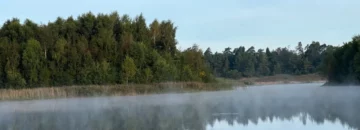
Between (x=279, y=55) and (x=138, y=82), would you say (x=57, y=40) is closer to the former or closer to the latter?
(x=138, y=82)

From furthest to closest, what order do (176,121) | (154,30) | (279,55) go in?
1. (279,55)
2. (154,30)
3. (176,121)

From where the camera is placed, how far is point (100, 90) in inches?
1619

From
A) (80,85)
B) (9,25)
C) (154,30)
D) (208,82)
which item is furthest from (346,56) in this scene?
(9,25)

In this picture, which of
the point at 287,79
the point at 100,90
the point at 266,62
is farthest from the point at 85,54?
the point at 266,62

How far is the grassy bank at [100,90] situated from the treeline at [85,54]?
1.26 metres

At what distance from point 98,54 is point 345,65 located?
23.4 meters

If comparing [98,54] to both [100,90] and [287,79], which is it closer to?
[100,90]

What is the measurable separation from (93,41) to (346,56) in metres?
23.4

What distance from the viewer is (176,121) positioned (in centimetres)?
1688

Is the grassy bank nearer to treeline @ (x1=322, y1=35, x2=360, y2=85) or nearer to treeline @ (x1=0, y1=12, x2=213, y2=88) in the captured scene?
treeline @ (x1=0, y1=12, x2=213, y2=88)

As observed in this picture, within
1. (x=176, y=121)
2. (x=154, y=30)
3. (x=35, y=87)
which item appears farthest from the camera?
(x=154, y=30)

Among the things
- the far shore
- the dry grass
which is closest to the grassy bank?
the far shore

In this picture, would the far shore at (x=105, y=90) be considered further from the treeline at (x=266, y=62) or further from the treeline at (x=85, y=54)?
the treeline at (x=266, y=62)

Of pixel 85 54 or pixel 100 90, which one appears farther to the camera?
pixel 85 54
